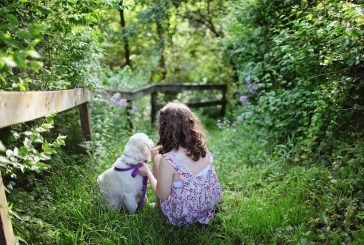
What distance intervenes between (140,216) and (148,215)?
10 centimetres

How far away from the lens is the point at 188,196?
3.01m

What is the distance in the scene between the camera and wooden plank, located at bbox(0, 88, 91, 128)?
182cm

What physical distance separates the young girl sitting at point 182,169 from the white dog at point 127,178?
0.58 ft

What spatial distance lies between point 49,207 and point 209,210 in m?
1.35

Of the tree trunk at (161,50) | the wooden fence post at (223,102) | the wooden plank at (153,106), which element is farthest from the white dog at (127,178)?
the wooden fence post at (223,102)

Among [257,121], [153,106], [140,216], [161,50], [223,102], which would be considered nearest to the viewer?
[140,216]

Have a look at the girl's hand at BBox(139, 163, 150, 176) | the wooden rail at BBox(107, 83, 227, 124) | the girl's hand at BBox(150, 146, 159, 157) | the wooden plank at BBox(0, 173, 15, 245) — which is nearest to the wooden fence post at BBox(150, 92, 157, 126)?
the wooden rail at BBox(107, 83, 227, 124)

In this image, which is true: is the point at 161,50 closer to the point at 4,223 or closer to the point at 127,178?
the point at 127,178

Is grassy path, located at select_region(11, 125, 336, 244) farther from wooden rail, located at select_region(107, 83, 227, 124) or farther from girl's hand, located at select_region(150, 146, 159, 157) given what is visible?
wooden rail, located at select_region(107, 83, 227, 124)

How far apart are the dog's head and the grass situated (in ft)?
1.44

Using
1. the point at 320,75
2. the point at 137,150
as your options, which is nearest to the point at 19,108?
the point at 137,150

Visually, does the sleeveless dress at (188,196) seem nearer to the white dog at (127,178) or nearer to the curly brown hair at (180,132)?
the curly brown hair at (180,132)

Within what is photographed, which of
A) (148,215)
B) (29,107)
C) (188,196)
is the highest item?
(29,107)

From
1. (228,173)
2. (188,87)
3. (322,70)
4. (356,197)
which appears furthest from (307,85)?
(188,87)
